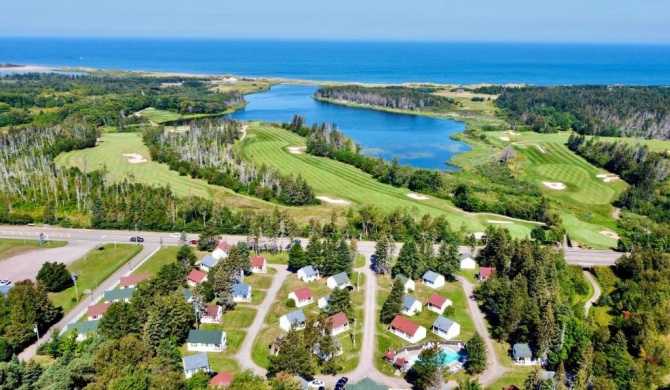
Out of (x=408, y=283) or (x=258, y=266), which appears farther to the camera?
(x=258, y=266)

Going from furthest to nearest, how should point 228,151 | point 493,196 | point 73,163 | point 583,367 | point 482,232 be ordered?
point 228,151 < point 73,163 < point 493,196 < point 482,232 < point 583,367

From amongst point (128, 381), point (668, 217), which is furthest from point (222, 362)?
point (668, 217)

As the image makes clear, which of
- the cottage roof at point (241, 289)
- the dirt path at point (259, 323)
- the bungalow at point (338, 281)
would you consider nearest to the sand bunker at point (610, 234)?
the bungalow at point (338, 281)

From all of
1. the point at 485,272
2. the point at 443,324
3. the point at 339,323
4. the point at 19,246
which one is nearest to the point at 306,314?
the point at 339,323

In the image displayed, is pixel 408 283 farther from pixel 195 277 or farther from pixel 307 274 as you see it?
pixel 195 277

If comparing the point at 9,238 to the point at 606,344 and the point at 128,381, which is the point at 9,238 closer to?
the point at 128,381
